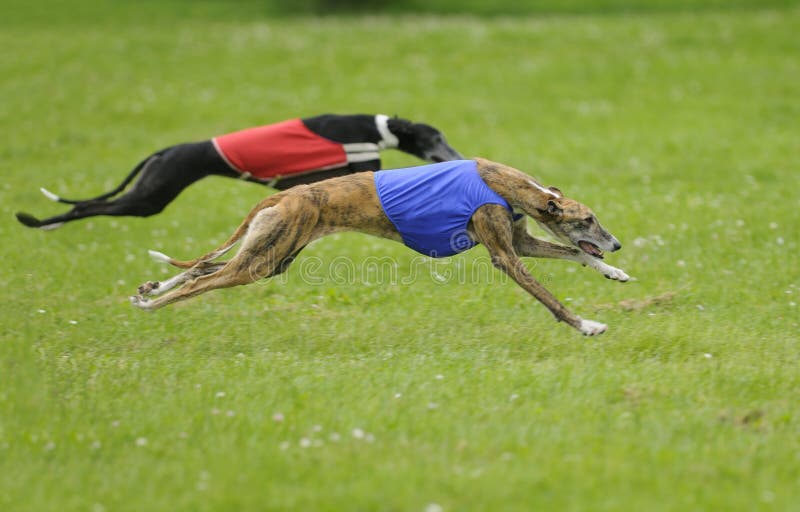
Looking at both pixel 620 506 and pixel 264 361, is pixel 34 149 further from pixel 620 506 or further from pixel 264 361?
pixel 620 506

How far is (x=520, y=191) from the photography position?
6676 millimetres

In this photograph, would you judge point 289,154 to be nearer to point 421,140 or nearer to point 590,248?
point 421,140

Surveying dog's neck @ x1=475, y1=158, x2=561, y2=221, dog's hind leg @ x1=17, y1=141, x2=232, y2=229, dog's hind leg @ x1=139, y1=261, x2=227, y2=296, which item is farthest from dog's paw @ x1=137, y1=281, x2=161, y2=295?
dog's neck @ x1=475, y1=158, x2=561, y2=221

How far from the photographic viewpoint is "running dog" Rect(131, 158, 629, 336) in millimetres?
6676

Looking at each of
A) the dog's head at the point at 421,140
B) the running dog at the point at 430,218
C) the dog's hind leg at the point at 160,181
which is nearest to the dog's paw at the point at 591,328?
the running dog at the point at 430,218

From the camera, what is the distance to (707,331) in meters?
6.98

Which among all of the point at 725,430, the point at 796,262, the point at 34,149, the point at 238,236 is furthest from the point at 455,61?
the point at 725,430

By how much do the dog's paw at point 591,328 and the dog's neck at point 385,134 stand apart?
2.84m

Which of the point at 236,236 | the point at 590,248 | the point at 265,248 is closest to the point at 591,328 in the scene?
the point at 590,248

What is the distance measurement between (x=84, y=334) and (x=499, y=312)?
340 centimetres

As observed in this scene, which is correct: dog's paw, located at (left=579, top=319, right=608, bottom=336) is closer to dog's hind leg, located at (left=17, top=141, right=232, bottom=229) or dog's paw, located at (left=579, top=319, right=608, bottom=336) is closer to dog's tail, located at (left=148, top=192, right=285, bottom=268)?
dog's tail, located at (left=148, top=192, right=285, bottom=268)

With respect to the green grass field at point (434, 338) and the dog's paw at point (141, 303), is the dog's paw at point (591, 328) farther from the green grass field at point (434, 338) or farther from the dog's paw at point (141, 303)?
the dog's paw at point (141, 303)

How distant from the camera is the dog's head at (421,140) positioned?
27.9ft

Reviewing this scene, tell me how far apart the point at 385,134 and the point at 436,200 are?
2.01m
